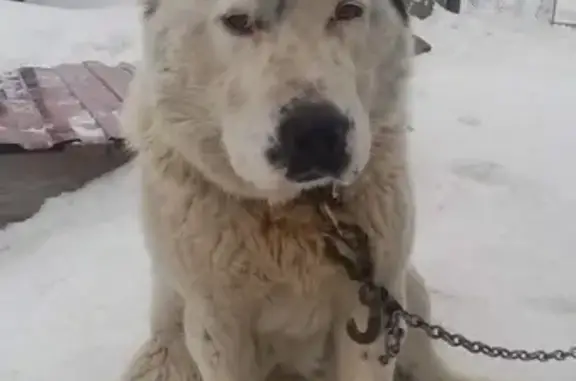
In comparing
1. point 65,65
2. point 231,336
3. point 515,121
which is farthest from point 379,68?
point 65,65

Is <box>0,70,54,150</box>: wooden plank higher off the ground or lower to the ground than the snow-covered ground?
higher

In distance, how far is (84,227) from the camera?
7.52 ft

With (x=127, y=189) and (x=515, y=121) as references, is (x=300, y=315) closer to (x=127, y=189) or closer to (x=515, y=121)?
(x=127, y=189)

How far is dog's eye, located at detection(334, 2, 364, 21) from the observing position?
46.4 inches

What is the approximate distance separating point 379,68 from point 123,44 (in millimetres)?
2862

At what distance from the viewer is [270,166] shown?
3.77ft

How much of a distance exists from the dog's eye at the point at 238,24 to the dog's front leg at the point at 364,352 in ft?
1.45

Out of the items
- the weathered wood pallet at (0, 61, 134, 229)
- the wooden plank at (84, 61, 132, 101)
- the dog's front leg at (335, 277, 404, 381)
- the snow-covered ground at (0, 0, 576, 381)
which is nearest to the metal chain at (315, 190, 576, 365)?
the dog's front leg at (335, 277, 404, 381)

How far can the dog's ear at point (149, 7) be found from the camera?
128 centimetres

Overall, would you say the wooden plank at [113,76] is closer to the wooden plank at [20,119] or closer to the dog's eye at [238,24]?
the wooden plank at [20,119]

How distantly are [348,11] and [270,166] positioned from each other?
0.77 feet

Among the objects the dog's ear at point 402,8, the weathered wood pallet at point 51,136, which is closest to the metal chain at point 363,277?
the dog's ear at point 402,8

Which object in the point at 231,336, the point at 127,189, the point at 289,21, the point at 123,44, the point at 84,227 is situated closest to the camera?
the point at 289,21

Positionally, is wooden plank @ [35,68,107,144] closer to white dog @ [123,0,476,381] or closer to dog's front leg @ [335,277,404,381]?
white dog @ [123,0,476,381]
